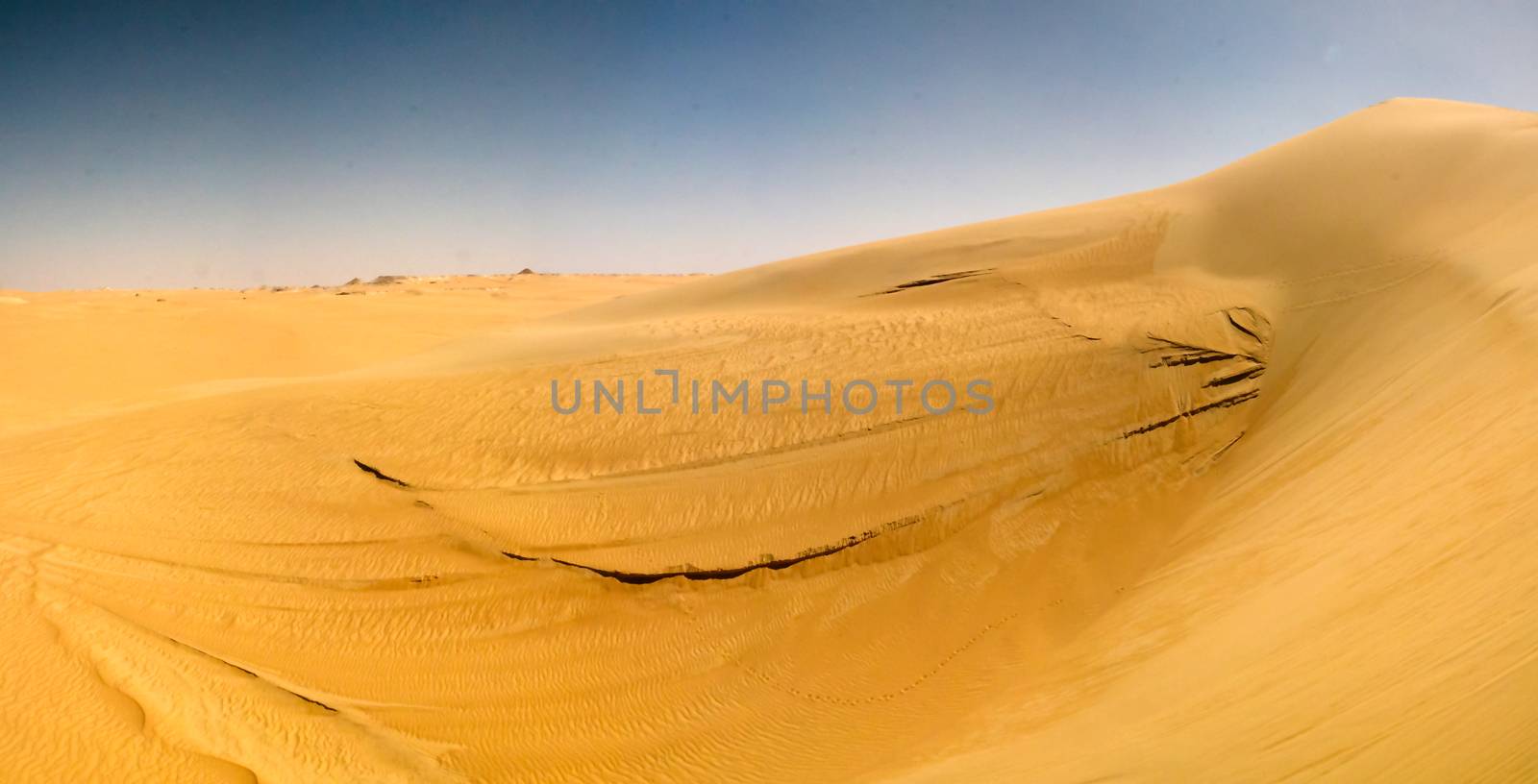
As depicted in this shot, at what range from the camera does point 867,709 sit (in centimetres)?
541

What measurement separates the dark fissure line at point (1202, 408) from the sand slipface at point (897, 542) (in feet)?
0.14

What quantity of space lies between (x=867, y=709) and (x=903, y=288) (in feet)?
31.3

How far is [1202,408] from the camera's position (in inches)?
314

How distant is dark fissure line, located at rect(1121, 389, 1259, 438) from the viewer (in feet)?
25.8

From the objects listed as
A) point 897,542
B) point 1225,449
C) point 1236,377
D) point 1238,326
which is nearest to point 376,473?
Answer: point 897,542

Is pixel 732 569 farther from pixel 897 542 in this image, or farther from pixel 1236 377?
pixel 1236 377

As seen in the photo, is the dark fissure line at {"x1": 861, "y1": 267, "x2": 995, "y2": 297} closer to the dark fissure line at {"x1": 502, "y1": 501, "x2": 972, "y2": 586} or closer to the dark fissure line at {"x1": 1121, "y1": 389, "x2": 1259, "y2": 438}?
the dark fissure line at {"x1": 1121, "y1": 389, "x2": 1259, "y2": 438}

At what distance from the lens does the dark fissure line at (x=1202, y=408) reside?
788 centimetres

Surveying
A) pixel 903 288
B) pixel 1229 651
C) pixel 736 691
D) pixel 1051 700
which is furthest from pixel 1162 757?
pixel 903 288

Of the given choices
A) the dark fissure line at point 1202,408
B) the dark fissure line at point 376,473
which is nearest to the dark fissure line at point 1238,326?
the dark fissure line at point 1202,408

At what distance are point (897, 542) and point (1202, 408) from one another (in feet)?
13.6

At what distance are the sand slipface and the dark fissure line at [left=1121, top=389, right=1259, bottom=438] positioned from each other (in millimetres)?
42

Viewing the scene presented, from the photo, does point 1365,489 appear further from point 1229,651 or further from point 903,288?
point 903,288

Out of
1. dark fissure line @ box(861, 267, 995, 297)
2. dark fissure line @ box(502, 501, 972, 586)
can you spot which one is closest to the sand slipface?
dark fissure line @ box(502, 501, 972, 586)
